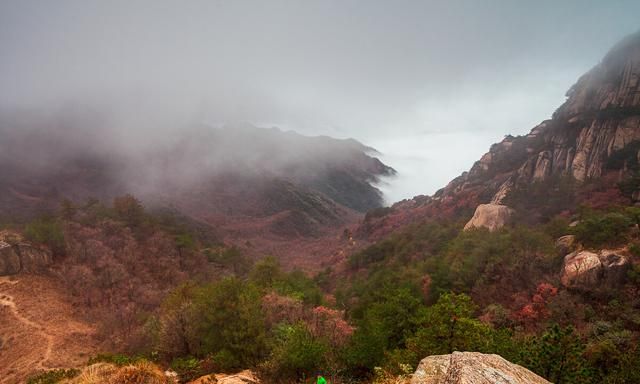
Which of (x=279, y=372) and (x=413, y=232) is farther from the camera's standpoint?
(x=413, y=232)

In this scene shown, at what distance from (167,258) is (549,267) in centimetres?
6004

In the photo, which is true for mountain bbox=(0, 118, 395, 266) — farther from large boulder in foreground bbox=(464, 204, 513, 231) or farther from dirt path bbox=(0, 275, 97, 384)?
large boulder in foreground bbox=(464, 204, 513, 231)

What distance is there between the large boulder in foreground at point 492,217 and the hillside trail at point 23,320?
207 feet

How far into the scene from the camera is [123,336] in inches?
1431

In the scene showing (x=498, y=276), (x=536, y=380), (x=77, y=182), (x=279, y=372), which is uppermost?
(x=536, y=380)

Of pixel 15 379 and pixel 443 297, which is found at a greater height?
pixel 443 297

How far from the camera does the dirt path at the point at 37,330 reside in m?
31.7

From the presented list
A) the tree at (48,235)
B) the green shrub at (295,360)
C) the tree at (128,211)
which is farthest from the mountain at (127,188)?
the green shrub at (295,360)

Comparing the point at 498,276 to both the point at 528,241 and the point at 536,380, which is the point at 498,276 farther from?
the point at 536,380

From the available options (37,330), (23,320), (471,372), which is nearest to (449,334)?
(471,372)

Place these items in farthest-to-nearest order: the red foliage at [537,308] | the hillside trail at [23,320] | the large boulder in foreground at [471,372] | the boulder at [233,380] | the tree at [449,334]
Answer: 1. the hillside trail at [23,320]
2. the red foliage at [537,308]
3. the boulder at [233,380]
4. the tree at [449,334]
5. the large boulder in foreground at [471,372]

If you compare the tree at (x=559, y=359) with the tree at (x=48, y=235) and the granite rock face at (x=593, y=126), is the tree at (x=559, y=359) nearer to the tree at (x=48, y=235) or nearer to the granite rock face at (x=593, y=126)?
the granite rock face at (x=593, y=126)

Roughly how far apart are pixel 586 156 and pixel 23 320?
93.8 meters

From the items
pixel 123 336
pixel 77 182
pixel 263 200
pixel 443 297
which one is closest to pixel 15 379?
pixel 123 336
